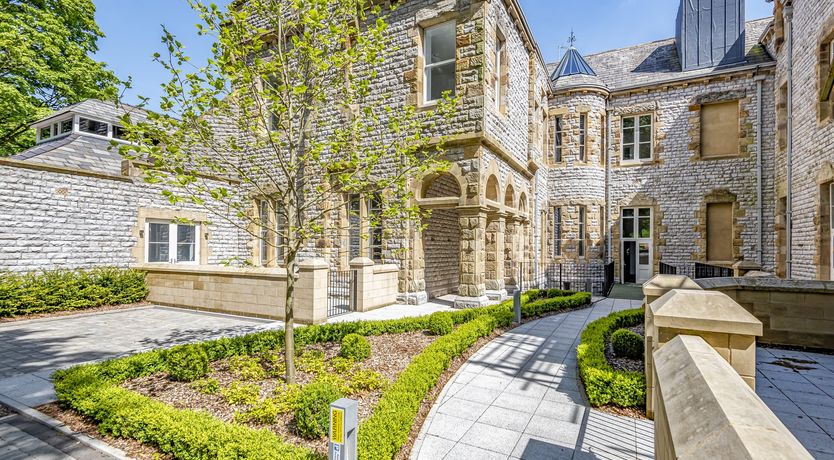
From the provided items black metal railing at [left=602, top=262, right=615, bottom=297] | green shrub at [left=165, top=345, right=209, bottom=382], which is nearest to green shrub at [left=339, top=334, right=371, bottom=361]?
green shrub at [left=165, top=345, right=209, bottom=382]

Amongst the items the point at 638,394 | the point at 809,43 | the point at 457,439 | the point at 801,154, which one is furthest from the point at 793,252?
the point at 457,439

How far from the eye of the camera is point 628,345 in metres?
6.07

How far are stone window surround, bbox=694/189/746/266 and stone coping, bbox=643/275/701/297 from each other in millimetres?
13438

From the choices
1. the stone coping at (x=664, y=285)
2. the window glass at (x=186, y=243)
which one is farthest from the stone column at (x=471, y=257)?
the window glass at (x=186, y=243)

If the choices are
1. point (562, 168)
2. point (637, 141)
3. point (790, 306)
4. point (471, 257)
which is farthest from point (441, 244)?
point (637, 141)

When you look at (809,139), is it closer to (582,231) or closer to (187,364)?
(582,231)

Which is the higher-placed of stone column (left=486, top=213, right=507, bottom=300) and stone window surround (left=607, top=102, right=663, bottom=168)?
stone window surround (left=607, top=102, right=663, bottom=168)

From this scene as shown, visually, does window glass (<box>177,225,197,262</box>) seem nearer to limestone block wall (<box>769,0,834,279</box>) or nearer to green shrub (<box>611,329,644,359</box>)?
green shrub (<box>611,329,644,359</box>)

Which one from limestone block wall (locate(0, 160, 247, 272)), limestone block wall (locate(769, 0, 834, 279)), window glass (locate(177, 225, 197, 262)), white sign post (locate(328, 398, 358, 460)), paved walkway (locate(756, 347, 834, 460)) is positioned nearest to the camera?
white sign post (locate(328, 398, 358, 460))

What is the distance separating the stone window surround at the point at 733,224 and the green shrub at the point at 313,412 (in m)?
18.2

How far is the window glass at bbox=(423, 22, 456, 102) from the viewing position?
1183 cm

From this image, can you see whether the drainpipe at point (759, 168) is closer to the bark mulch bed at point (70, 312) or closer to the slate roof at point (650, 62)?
the slate roof at point (650, 62)

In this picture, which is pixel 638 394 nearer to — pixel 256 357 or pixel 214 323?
pixel 256 357

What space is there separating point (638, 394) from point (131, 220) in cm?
1463
